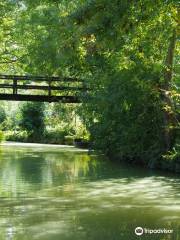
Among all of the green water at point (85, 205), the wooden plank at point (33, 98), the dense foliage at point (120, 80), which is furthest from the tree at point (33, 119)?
the green water at point (85, 205)

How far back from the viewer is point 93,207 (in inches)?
394

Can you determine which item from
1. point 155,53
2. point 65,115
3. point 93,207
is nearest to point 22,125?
point 65,115

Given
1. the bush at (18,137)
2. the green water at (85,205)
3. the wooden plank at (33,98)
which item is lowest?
the green water at (85,205)

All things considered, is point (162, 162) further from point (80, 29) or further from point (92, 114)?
point (80, 29)

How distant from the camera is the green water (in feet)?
25.8

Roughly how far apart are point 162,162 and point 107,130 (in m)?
5.32

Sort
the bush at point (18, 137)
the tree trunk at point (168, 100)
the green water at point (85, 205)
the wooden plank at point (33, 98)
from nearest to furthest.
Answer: the green water at point (85, 205)
the tree trunk at point (168, 100)
the wooden plank at point (33, 98)
the bush at point (18, 137)

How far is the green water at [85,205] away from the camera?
7871mm

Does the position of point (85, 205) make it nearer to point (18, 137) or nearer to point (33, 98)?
point (33, 98)

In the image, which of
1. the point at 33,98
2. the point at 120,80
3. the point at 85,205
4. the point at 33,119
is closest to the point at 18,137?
the point at 33,119

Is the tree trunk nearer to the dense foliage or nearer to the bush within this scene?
the dense foliage

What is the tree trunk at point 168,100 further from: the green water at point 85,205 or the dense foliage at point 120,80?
the green water at point 85,205

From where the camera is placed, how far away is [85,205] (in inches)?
404

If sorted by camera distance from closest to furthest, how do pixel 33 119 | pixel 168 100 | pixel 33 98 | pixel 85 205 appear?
pixel 85 205, pixel 168 100, pixel 33 98, pixel 33 119
